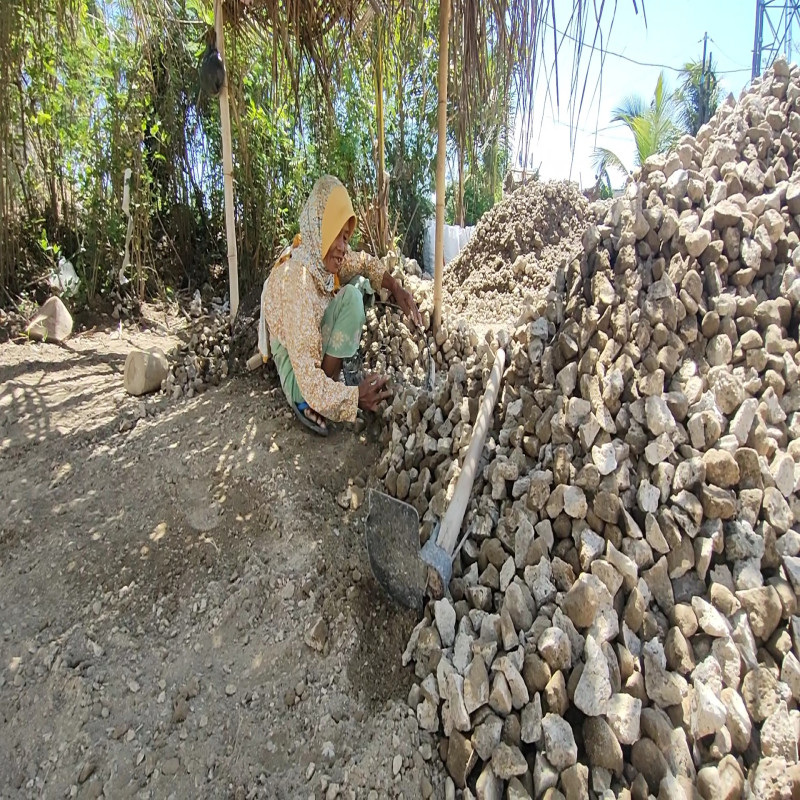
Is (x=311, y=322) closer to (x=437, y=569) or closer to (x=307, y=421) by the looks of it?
(x=307, y=421)

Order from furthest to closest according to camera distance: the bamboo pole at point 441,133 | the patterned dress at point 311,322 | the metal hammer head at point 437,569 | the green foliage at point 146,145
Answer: the green foliage at point 146,145
the bamboo pole at point 441,133
the patterned dress at point 311,322
the metal hammer head at point 437,569

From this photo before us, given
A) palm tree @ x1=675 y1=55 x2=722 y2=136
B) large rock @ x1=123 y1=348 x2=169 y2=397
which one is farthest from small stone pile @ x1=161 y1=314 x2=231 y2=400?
palm tree @ x1=675 y1=55 x2=722 y2=136

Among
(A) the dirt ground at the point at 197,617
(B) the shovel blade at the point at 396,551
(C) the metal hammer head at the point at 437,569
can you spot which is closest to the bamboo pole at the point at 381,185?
(A) the dirt ground at the point at 197,617

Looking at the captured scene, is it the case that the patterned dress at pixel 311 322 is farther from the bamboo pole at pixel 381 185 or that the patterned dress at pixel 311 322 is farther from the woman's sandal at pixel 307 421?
the bamboo pole at pixel 381 185

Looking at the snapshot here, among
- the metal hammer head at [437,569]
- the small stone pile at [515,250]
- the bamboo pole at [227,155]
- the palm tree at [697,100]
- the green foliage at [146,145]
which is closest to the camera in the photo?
the metal hammer head at [437,569]

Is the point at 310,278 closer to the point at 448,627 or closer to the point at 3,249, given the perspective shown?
the point at 448,627

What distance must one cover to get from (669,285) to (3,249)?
372 cm

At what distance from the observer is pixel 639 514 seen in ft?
4.45

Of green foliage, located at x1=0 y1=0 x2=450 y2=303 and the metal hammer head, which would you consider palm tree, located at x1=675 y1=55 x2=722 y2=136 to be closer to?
green foliage, located at x1=0 y1=0 x2=450 y2=303

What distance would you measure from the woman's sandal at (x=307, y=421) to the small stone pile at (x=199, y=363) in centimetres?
63

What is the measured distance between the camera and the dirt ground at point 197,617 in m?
1.30

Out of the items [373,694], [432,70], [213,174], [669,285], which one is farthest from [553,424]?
[213,174]

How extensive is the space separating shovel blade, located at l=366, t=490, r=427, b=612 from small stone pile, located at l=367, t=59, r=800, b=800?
0.11 m

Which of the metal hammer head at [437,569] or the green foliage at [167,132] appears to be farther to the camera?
the green foliage at [167,132]
